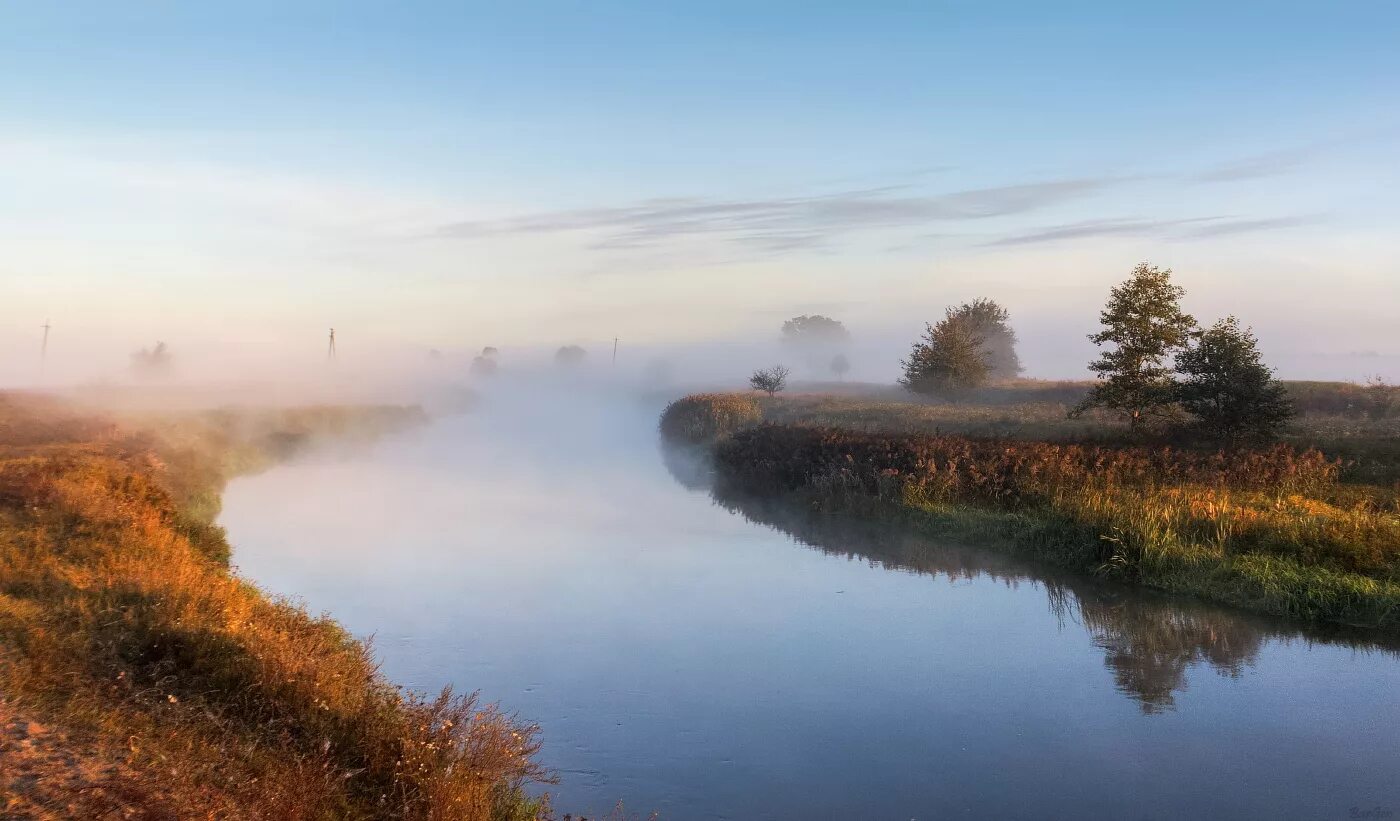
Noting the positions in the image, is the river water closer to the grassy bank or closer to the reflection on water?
the reflection on water

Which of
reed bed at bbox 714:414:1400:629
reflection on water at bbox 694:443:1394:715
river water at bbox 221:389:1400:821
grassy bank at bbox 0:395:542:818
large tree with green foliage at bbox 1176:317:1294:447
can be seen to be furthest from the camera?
large tree with green foliage at bbox 1176:317:1294:447

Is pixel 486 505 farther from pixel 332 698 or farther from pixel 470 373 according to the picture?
pixel 470 373

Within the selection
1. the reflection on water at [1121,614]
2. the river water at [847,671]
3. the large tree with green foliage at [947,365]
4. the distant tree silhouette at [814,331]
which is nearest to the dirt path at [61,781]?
the river water at [847,671]

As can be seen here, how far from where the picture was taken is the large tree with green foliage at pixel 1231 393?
25125mm

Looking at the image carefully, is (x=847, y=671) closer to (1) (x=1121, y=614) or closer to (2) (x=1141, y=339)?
(1) (x=1121, y=614)

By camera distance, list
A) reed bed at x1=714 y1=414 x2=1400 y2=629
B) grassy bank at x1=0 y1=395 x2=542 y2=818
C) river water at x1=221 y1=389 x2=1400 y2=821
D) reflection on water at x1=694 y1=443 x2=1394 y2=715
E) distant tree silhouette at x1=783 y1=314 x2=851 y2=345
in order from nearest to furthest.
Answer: grassy bank at x1=0 y1=395 x2=542 y2=818 → river water at x1=221 y1=389 x2=1400 y2=821 → reflection on water at x1=694 y1=443 x2=1394 y2=715 → reed bed at x1=714 y1=414 x2=1400 y2=629 → distant tree silhouette at x1=783 y1=314 x2=851 y2=345

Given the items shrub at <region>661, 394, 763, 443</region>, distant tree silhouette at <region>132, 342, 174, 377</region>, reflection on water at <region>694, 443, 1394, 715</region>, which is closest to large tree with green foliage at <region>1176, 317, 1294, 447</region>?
reflection on water at <region>694, 443, 1394, 715</region>

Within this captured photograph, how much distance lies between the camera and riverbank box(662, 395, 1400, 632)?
14.3 m

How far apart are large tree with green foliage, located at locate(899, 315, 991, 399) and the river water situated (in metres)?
32.1

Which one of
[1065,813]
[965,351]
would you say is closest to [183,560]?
[1065,813]

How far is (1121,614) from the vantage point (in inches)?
551

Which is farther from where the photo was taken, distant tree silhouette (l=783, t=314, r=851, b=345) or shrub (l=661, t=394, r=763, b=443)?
distant tree silhouette (l=783, t=314, r=851, b=345)

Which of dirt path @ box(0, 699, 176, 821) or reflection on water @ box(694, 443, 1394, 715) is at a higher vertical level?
dirt path @ box(0, 699, 176, 821)

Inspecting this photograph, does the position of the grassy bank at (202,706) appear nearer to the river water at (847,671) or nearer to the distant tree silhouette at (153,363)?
the river water at (847,671)
